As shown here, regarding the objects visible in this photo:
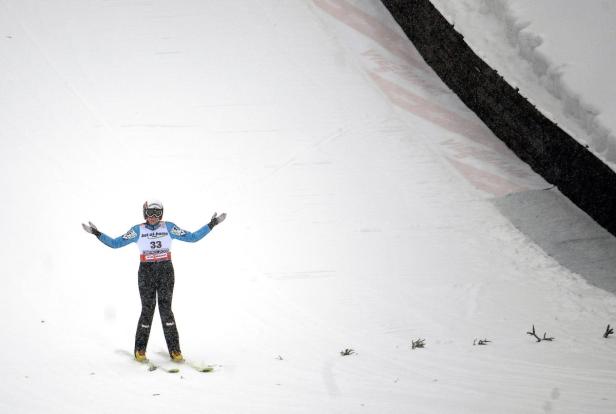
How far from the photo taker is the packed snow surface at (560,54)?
8734mm

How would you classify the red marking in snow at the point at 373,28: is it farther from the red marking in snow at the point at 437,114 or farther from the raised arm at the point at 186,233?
the raised arm at the point at 186,233

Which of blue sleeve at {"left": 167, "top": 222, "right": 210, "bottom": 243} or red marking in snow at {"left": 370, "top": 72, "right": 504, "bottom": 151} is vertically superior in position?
red marking in snow at {"left": 370, "top": 72, "right": 504, "bottom": 151}

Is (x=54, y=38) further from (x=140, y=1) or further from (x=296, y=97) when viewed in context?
(x=296, y=97)

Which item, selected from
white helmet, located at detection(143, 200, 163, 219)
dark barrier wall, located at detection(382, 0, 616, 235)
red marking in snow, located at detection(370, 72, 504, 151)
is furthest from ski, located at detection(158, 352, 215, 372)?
red marking in snow, located at detection(370, 72, 504, 151)

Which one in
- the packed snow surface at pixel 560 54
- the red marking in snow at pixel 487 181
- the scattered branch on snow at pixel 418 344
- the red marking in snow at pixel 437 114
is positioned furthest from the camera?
the red marking in snow at pixel 437 114

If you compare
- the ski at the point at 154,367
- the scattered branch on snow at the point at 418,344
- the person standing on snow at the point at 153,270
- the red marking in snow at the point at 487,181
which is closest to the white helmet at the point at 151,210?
the person standing on snow at the point at 153,270

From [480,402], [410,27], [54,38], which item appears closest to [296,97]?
[410,27]

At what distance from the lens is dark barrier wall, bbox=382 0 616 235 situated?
862 cm

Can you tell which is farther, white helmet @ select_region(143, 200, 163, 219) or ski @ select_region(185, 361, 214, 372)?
white helmet @ select_region(143, 200, 163, 219)

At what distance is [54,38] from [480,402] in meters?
11.1

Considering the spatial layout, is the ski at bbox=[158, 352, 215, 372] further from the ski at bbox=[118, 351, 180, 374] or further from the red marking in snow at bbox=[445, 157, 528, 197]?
the red marking in snow at bbox=[445, 157, 528, 197]

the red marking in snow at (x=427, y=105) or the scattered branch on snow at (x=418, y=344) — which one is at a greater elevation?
the red marking in snow at (x=427, y=105)

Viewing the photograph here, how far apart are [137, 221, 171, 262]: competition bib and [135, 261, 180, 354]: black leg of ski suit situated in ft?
0.18

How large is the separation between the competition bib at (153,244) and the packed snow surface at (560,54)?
16.7ft
